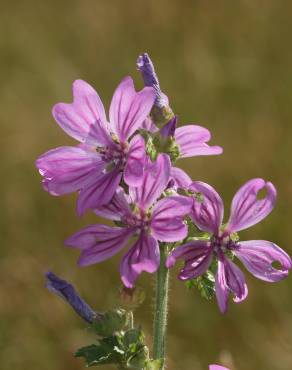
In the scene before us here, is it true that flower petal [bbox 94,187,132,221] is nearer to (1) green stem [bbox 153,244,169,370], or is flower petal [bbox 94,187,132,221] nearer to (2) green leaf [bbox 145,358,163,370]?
(1) green stem [bbox 153,244,169,370]

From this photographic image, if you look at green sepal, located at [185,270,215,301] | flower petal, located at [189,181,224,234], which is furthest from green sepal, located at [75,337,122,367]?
flower petal, located at [189,181,224,234]

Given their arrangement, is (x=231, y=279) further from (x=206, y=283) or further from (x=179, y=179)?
(x=179, y=179)

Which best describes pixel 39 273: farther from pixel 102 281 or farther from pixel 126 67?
pixel 126 67

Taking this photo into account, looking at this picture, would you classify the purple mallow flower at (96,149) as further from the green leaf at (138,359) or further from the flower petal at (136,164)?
the green leaf at (138,359)

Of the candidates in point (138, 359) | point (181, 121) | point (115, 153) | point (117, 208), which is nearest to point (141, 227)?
point (117, 208)

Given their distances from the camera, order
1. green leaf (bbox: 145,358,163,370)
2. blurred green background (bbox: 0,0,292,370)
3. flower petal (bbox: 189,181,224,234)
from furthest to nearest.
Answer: blurred green background (bbox: 0,0,292,370)
green leaf (bbox: 145,358,163,370)
flower petal (bbox: 189,181,224,234)

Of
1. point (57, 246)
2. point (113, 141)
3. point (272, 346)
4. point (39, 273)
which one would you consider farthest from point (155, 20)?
point (113, 141)

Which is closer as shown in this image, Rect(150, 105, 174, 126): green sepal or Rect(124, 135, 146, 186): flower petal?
Rect(124, 135, 146, 186): flower petal
